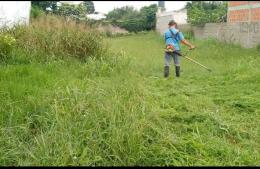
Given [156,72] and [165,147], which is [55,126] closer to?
[165,147]

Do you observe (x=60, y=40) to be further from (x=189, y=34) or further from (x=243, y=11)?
(x=189, y=34)

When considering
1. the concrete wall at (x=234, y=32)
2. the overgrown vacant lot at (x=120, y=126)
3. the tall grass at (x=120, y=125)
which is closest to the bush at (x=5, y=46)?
the tall grass at (x=120, y=125)

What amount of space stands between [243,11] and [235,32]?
920mm

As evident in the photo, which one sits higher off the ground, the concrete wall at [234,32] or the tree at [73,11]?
the tree at [73,11]

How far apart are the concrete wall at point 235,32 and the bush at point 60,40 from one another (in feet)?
24.2

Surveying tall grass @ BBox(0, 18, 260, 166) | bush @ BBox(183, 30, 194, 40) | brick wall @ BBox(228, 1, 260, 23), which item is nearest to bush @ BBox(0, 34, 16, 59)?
tall grass @ BBox(0, 18, 260, 166)

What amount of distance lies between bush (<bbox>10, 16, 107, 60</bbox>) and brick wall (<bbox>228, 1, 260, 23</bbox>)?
313 inches

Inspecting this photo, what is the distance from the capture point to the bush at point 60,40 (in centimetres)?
855

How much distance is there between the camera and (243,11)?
51.0 feet

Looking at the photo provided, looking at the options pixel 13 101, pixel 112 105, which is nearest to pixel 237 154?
pixel 112 105

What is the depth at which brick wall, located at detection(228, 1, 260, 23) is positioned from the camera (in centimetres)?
1454

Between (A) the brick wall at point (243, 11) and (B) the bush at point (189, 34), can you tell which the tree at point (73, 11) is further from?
(B) the bush at point (189, 34)

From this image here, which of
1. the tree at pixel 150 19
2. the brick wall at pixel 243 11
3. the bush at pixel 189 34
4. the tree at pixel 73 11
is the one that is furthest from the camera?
the tree at pixel 150 19

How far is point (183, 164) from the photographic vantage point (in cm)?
324
